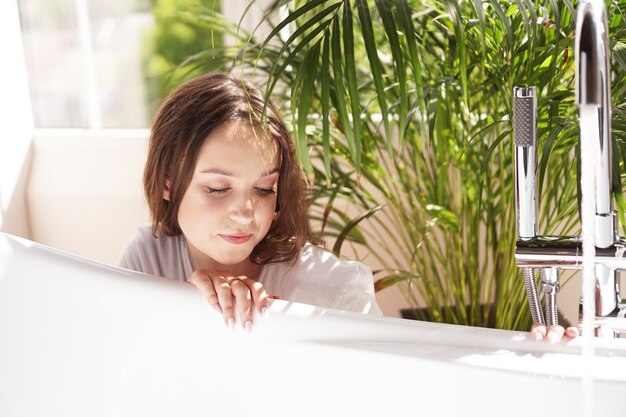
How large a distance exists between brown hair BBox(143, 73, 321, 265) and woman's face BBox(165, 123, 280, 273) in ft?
0.06

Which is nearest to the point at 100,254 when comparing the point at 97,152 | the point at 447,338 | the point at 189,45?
the point at 97,152

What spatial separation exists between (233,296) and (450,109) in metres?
0.52

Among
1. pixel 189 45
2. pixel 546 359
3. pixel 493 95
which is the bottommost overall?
pixel 546 359

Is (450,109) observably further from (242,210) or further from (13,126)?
(13,126)

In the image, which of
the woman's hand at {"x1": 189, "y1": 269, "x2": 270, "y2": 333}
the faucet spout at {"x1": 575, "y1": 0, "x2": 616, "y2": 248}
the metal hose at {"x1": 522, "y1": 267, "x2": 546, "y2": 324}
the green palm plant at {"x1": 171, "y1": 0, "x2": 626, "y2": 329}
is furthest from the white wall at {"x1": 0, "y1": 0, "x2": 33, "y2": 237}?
the faucet spout at {"x1": 575, "y1": 0, "x2": 616, "y2": 248}

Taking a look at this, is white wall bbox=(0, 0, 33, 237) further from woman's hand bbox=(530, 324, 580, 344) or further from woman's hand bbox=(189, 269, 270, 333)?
woman's hand bbox=(530, 324, 580, 344)

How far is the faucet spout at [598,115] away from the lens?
2.20ft

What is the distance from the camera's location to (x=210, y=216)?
1.14 meters

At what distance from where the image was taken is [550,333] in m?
0.94

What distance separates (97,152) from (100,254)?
0.28 m

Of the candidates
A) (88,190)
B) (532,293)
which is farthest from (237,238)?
(88,190)

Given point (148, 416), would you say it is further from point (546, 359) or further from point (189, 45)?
point (189, 45)

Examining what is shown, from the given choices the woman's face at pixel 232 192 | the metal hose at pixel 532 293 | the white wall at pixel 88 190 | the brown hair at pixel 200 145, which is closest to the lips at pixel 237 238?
the woman's face at pixel 232 192

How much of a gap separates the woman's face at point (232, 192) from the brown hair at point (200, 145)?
2 cm
